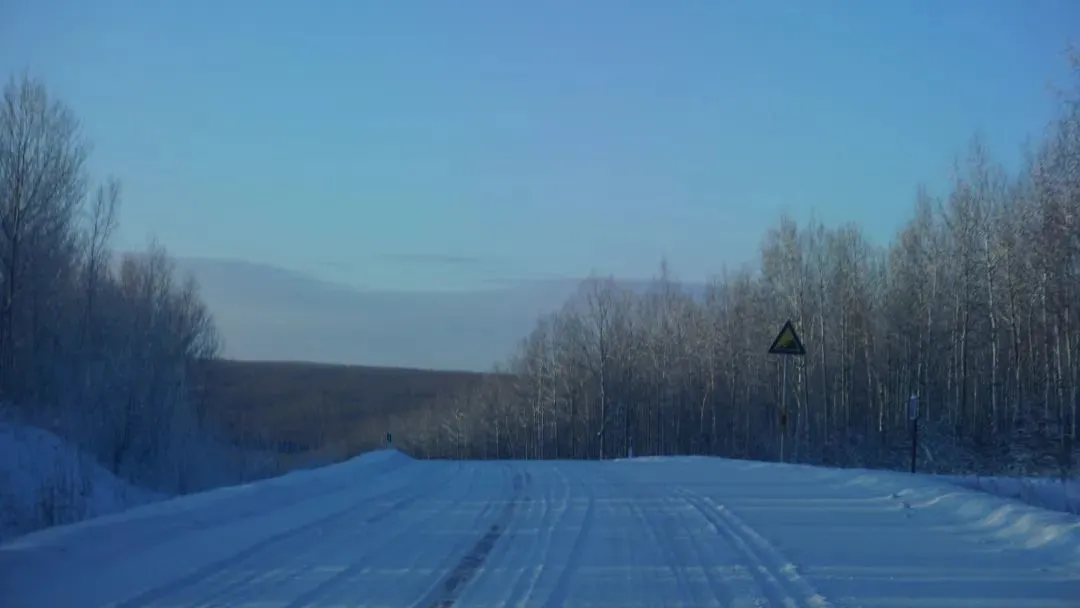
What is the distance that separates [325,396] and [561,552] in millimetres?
107620

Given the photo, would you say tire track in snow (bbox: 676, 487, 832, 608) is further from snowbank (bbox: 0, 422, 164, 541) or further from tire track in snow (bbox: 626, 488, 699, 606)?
snowbank (bbox: 0, 422, 164, 541)

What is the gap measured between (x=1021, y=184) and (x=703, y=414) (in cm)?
2460

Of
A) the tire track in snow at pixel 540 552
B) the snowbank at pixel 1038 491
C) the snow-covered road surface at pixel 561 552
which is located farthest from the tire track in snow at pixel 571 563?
the snowbank at pixel 1038 491

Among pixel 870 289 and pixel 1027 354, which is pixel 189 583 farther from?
pixel 870 289

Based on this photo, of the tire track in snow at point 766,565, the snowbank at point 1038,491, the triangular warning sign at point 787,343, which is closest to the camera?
the tire track in snow at point 766,565

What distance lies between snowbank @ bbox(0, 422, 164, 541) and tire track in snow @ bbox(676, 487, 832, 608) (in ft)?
29.5

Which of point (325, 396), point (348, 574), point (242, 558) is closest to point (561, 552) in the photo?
point (348, 574)

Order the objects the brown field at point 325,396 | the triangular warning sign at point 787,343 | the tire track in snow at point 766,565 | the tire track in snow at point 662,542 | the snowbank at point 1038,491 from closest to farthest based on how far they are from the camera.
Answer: the tire track in snow at point 766,565 → the tire track in snow at point 662,542 → the snowbank at point 1038,491 → the triangular warning sign at point 787,343 → the brown field at point 325,396

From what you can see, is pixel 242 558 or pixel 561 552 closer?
pixel 242 558

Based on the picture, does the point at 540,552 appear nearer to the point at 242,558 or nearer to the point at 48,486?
the point at 242,558

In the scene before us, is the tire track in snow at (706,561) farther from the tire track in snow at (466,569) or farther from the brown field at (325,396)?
the brown field at (325,396)

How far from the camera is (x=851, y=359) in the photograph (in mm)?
65438

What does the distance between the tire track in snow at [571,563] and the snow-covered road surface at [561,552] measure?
0.15ft

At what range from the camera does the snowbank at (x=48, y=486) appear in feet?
Result: 51.5
